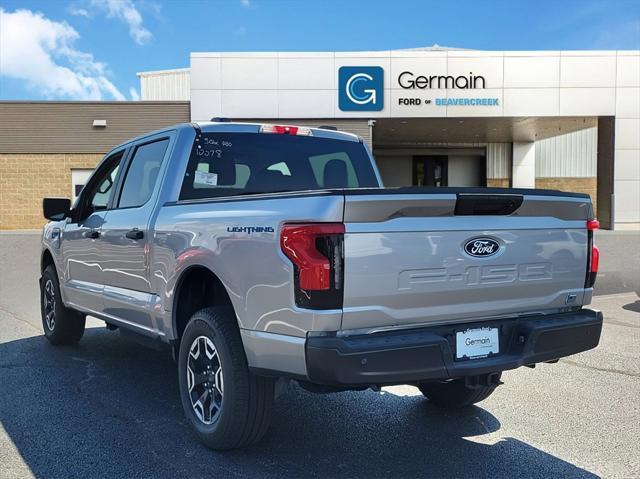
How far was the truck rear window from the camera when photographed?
14.3ft

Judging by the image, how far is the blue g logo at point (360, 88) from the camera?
76.1 feet

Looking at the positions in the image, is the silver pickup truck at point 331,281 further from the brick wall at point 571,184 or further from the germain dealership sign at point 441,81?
the brick wall at point 571,184

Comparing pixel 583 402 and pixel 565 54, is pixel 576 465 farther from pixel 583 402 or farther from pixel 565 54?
pixel 565 54

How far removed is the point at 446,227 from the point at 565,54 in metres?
23.0

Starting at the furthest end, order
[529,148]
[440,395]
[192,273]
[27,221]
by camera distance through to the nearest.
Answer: [529,148]
[27,221]
[440,395]
[192,273]

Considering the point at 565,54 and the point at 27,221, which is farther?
the point at 27,221

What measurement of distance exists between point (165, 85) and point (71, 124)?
10237mm

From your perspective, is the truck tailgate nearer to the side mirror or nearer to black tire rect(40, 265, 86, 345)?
the side mirror

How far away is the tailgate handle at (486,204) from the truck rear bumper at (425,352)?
1.93 ft

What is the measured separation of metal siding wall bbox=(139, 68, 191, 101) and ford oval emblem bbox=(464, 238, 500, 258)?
108 ft

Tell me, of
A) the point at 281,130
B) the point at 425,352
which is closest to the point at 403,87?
the point at 281,130

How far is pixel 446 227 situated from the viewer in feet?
10.1

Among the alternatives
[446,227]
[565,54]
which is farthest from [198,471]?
[565,54]

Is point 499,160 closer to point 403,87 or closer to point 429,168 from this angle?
point 429,168
